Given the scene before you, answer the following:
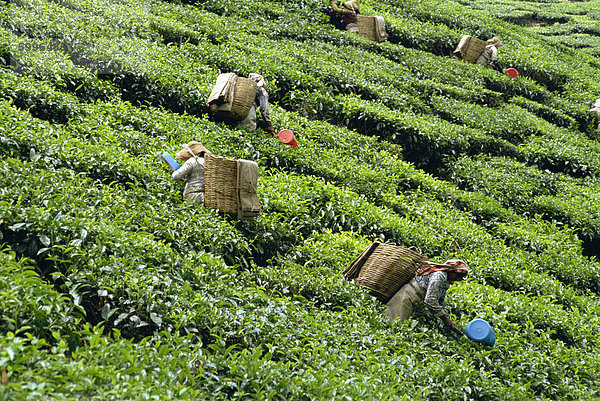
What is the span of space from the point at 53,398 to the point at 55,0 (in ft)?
37.2

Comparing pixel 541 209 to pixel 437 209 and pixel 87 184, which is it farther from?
pixel 87 184

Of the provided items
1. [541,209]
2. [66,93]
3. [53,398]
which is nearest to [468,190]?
[541,209]

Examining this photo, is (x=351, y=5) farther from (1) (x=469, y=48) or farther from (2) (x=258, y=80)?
(2) (x=258, y=80)

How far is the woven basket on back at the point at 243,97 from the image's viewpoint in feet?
30.4

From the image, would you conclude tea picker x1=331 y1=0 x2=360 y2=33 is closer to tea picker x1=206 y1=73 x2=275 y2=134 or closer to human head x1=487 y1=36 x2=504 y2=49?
human head x1=487 y1=36 x2=504 y2=49

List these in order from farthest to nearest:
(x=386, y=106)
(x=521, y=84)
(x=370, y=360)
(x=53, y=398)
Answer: (x=521, y=84) → (x=386, y=106) → (x=370, y=360) → (x=53, y=398)

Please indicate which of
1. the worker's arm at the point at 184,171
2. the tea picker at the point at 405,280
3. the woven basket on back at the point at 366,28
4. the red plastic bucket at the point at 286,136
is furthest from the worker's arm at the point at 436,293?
the woven basket on back at the point at 366,28

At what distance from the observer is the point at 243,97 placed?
368 inches

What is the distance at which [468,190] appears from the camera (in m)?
11.4

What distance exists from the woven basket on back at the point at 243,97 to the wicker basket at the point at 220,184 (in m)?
2.79

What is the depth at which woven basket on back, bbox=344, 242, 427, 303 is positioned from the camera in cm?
642

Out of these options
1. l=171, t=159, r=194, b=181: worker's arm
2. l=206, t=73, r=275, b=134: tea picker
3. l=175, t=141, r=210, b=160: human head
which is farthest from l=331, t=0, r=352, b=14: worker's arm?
l=171, t=159, r=194, b=181: worker's arm

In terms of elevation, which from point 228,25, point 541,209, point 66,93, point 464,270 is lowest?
point 541,209

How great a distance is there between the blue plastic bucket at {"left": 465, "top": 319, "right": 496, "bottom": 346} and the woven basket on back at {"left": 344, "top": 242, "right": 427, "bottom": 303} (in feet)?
2.94
